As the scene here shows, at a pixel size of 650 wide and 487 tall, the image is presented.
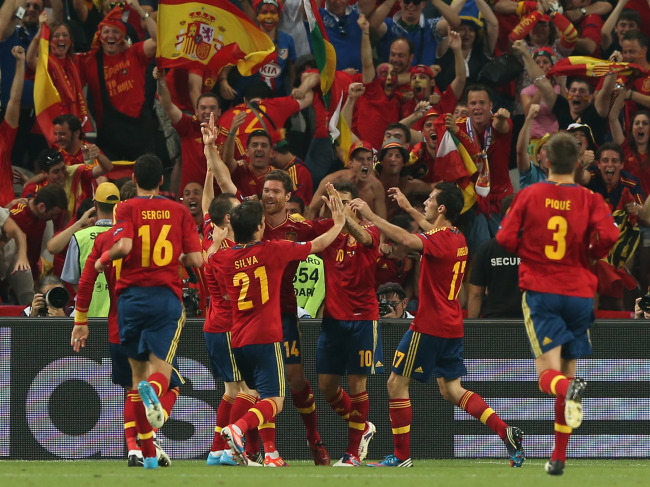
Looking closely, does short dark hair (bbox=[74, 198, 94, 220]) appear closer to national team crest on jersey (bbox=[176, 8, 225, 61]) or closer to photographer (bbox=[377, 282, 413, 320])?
national team crest on jersey (bbox=[176, 8, 225, 61])

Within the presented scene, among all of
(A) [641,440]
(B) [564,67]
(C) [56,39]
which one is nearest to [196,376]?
(A) [641,440]

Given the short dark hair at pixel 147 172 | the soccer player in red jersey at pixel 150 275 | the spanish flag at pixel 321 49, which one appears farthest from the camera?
the spanish flag at pixel 321 49

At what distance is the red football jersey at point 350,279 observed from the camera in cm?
1030

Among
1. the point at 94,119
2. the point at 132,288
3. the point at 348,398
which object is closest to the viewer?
the point at 132,288

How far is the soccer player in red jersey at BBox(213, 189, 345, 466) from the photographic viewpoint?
30.6ft

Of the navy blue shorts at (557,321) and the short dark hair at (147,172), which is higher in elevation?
the short dark hair at (147,172)

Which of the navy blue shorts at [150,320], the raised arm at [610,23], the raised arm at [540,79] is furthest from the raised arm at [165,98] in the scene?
the raised arm at [610,23]

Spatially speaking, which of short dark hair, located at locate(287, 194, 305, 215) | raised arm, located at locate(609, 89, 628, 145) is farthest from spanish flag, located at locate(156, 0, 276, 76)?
raised arm, located at locate(609, 89, 628, 145)

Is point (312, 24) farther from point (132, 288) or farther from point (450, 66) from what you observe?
point (132, 288)

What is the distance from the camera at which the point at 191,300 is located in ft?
37.6

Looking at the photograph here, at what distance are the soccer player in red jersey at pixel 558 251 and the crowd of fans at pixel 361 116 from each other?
2.97 meters

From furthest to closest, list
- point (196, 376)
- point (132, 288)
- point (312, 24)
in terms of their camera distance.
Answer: point (312, 24), point (196, 376), point (132, 288)

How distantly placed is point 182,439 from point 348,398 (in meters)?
1.72

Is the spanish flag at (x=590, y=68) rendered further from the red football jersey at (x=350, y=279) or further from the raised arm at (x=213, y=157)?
the raised arm at (x=213, y=157)
